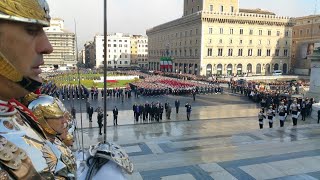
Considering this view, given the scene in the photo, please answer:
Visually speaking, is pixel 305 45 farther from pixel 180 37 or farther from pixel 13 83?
pixel 13 83

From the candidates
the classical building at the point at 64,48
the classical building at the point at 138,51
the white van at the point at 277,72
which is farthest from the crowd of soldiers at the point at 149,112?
the classical building at the point at 138,51

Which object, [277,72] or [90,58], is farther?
[90,58]

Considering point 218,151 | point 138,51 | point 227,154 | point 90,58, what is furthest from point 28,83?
point 138,51

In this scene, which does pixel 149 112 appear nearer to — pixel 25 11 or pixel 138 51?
pixel 25 11

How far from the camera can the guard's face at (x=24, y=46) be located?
1.23m

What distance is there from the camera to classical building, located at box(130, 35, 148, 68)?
132 m

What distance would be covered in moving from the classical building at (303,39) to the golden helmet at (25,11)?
77683 millimetres

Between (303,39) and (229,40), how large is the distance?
76.9 feet

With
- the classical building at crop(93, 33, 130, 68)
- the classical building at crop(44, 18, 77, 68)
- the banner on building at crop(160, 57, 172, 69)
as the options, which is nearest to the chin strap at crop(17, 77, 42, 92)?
the classical building at crop(44, 18, 77, 68)

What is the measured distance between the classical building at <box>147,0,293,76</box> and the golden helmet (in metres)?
67.4

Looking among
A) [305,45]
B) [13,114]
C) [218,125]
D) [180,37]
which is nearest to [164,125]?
[218,125]

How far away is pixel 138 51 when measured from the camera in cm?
13488

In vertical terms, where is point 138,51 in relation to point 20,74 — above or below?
above

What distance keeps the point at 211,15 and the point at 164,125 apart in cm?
5594
